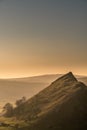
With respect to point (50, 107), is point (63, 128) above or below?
below

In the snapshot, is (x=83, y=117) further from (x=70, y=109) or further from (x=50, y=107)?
(x=50, y=107)

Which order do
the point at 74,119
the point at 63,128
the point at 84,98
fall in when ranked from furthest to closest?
the point at 84,98 < the point at 74,119 < the point at 63,128

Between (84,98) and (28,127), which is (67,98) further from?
(28,127)

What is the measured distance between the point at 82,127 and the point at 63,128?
11425mm

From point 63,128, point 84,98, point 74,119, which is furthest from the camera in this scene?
point 84,98

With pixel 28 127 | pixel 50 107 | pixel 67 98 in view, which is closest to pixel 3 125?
pixel 28 127

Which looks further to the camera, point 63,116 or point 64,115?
point 64,115

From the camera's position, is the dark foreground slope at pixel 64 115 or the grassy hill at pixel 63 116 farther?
the grassy hill at pixel 63 116

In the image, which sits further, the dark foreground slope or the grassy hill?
the grassy hill

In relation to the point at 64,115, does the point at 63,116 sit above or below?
below

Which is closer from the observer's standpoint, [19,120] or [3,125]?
[3,125]

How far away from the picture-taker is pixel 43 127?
165 meters

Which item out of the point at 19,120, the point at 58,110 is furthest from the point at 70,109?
the point at 19,120

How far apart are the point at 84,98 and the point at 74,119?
2541cm
